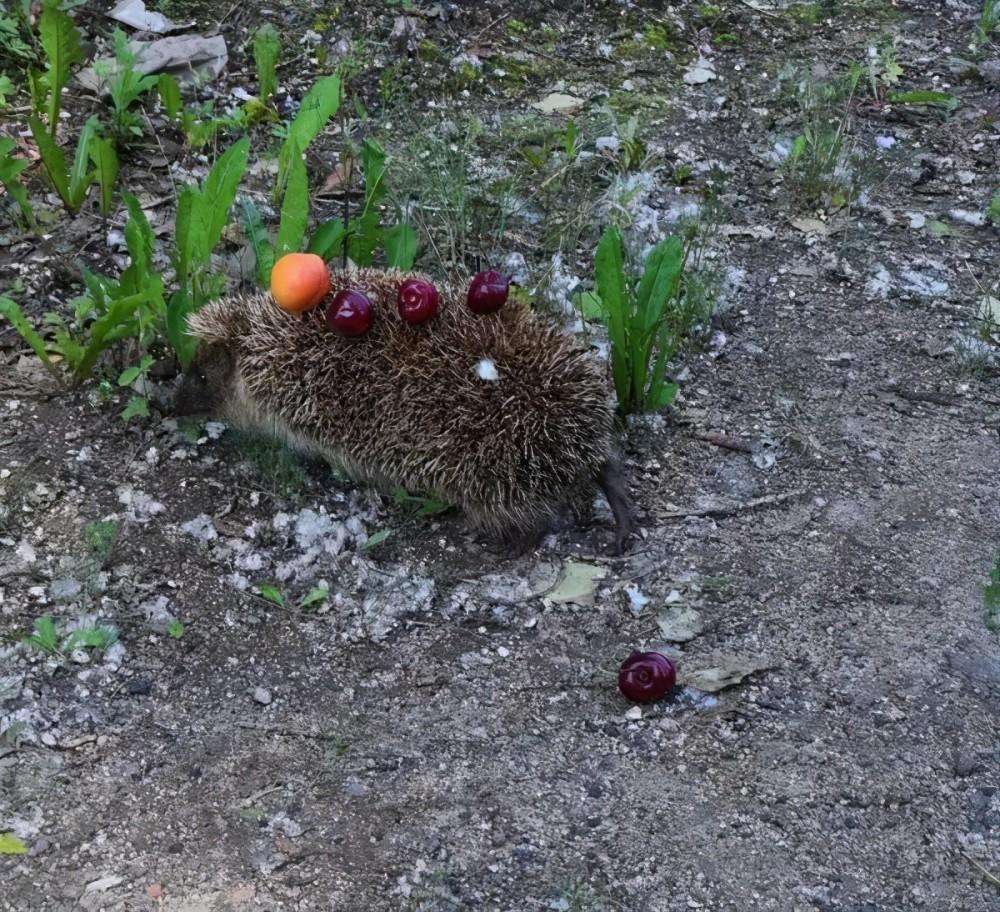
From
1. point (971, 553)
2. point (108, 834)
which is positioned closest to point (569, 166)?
point (971, 553)

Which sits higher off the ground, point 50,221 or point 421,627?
point 50,221

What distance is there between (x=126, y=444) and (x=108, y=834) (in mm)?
1598

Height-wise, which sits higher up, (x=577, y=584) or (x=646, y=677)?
(x=646, y=677)

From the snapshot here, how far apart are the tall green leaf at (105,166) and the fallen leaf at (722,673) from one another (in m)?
3.15

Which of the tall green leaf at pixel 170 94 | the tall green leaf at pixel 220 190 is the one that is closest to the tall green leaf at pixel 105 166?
the tall green leaf at pixel 170 94

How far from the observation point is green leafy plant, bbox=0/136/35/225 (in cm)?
431

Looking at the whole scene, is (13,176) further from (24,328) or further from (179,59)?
(179,59)

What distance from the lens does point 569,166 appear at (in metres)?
5.25

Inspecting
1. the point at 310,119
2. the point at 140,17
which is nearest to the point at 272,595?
the point at 310,119

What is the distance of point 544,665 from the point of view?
341cm

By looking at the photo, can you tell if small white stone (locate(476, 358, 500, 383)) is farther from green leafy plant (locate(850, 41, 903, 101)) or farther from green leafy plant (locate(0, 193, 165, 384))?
green leafy plant (locate(850, 41, 903, 101))

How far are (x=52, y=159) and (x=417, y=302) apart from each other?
2.04 meters

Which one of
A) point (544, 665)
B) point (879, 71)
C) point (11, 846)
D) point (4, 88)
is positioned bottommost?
point (544, 665)

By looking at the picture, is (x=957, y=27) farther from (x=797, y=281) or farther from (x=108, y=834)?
(x=108, y=834)
